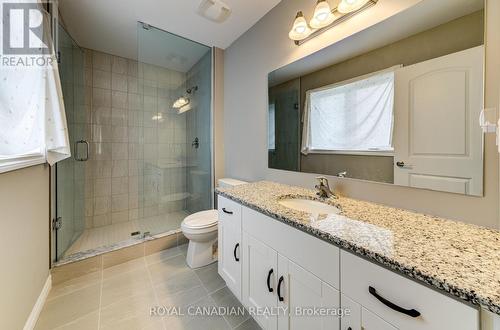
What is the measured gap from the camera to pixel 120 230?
2641mm

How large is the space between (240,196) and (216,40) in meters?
2.03

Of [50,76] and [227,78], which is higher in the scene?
[227,78]

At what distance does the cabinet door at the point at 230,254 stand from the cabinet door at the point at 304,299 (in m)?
0.40

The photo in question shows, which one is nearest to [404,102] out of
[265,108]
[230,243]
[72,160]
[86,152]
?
[265,108]

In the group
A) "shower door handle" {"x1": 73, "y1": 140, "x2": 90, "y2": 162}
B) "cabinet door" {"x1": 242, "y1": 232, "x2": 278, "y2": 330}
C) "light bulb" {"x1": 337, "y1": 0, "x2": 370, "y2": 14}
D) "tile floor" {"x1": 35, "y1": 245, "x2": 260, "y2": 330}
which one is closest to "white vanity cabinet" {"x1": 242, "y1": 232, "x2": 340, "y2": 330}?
"cabinet door" {"x1": 242, "y1": 232, "x2": 278, "y2": 330}

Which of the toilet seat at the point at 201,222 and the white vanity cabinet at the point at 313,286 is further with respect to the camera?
the toilet seat at the point at 201,222

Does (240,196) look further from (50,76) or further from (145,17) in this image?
(145,17)

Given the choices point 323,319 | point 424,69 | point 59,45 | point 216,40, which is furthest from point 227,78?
point 323,319

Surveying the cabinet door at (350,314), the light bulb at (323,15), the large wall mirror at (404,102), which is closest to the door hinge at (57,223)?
the large wall mirror at (404,102)

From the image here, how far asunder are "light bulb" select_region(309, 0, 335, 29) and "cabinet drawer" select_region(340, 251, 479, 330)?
1.42 meters

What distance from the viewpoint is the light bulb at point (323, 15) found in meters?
1.29

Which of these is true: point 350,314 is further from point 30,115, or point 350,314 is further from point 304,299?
point 30,115

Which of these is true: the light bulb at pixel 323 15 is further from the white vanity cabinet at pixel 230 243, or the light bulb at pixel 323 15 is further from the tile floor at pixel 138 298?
the tile floor at pixel 138 298

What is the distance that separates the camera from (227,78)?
254 centimetres
